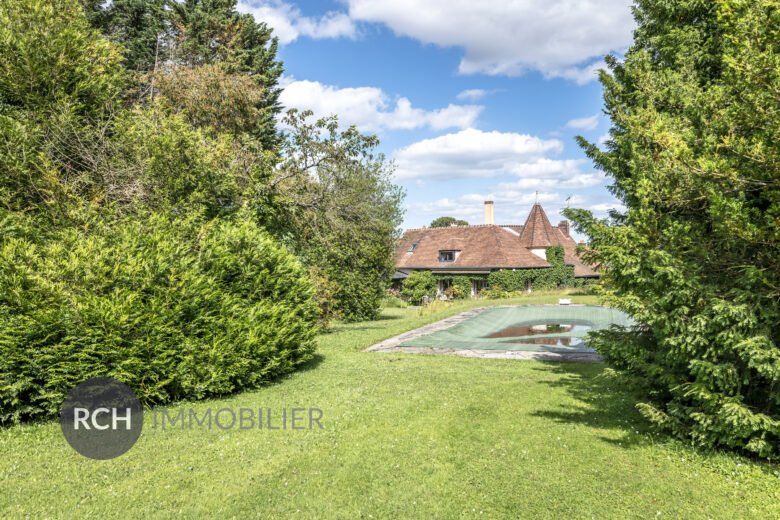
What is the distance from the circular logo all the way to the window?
34.8m

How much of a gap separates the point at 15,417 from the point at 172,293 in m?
2.77

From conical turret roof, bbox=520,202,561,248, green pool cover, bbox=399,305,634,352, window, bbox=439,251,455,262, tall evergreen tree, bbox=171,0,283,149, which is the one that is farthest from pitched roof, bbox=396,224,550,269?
tall evergreen tree, bbox=171,0,283,149

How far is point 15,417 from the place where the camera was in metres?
6.13

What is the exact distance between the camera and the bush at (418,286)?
32.8 m

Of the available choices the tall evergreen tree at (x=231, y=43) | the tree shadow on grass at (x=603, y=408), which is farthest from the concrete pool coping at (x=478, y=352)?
the tall evergreen tree at (x=231, y=43)

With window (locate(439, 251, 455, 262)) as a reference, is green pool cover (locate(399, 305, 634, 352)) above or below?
below

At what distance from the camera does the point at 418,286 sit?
32844 mm

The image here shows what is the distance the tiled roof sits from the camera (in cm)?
3634

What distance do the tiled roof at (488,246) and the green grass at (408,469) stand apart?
2935 cm

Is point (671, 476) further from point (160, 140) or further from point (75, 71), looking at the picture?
point (75, 71)

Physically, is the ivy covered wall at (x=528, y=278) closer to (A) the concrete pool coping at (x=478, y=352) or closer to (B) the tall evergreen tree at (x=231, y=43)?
(B) the tall evergreen tree at (x=231, y=43)

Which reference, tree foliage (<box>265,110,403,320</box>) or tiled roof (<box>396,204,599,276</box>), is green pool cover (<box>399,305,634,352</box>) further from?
tiled roof (<box>396,204,599,276</box>)

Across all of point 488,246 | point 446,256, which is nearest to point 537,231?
point 488,246

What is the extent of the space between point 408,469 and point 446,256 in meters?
36.2
